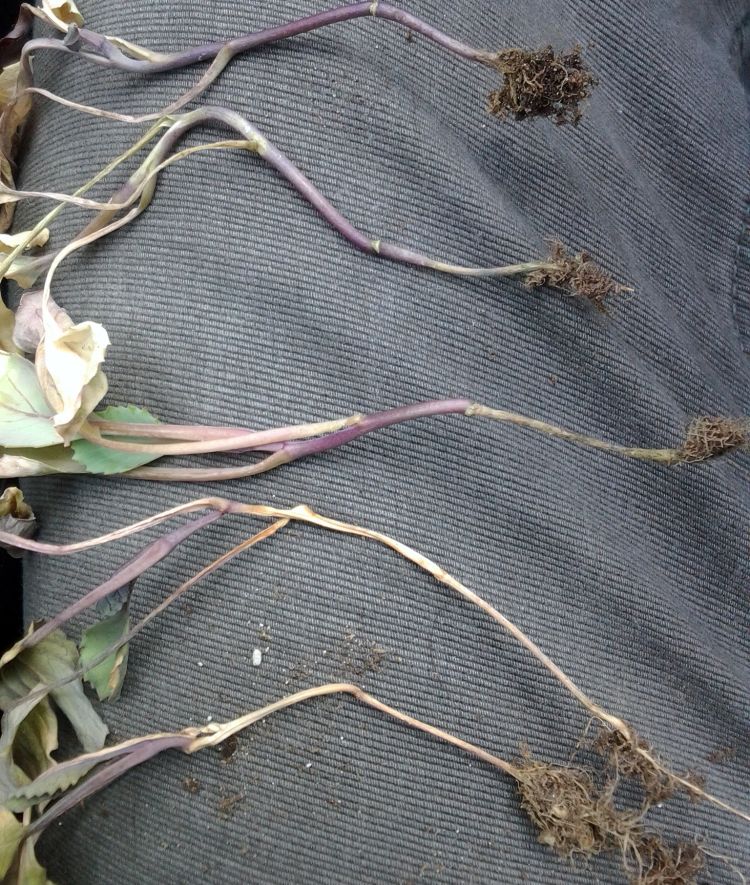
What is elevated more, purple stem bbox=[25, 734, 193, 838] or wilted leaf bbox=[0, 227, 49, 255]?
wilted leaf bbox=[0, 227, 49, 255]

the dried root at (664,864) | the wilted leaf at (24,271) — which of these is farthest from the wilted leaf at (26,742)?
the dried root at (664,864)

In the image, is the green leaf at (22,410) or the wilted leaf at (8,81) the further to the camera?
the wilted leaf at (8,81)

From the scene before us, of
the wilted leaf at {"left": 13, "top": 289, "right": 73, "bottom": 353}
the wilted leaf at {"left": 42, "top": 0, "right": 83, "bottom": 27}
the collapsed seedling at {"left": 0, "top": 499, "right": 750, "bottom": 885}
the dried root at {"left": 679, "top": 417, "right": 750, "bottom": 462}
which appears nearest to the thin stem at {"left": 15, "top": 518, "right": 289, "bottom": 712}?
the collapsed seedling at {"left": 0, "top": 499, "right": 750, "bottom": 885}

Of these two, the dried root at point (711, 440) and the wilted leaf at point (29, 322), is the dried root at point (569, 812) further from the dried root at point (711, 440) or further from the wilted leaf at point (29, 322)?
the wilted leaf at point (29, 322)

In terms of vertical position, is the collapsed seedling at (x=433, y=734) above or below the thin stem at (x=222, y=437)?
below

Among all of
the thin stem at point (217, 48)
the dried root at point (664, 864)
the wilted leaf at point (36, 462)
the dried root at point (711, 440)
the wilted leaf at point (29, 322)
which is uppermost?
the thin stem at point (217, 48)

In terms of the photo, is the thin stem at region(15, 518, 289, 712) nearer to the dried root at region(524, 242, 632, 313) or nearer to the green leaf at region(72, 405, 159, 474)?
the green leaf at region(72, 405, 159, 474)
